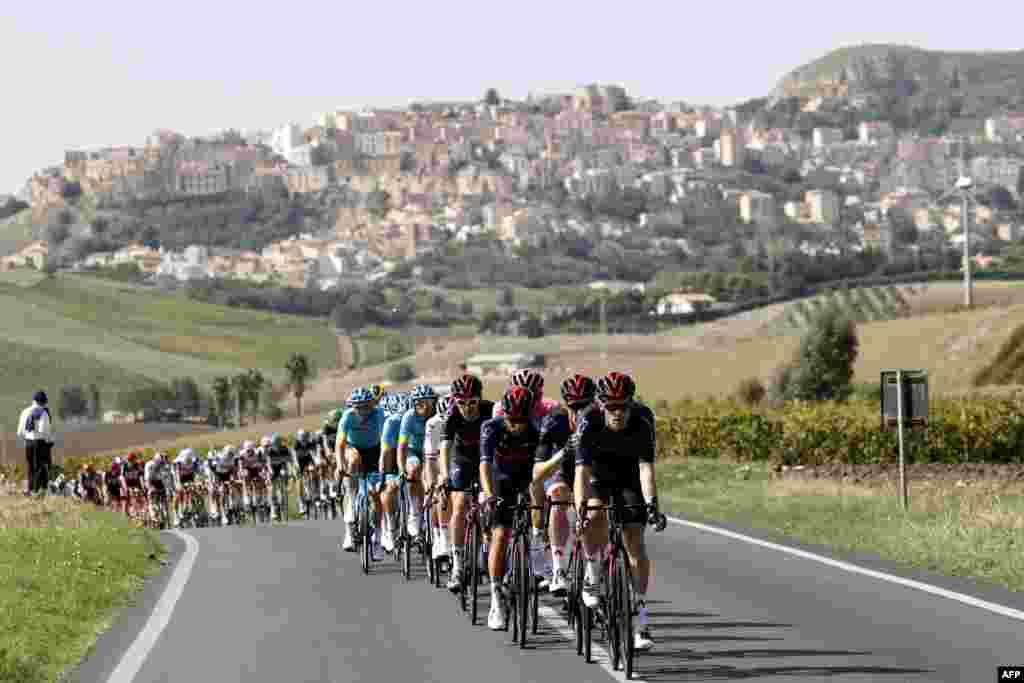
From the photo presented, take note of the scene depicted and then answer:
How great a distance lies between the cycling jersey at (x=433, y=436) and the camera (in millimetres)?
17406

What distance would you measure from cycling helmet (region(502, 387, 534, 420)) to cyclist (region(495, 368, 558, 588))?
0.05 meters

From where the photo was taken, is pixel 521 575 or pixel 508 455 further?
pixel 508 455

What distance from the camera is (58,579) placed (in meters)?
17.9

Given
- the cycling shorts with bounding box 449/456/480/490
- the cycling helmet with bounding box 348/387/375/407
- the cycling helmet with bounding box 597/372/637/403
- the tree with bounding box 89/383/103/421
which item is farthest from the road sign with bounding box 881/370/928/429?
the tree with bounding box 89/383/103/421

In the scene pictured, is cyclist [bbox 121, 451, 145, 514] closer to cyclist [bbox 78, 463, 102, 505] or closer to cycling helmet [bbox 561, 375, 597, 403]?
cyclist [bbox 78, 463, 102, 505]

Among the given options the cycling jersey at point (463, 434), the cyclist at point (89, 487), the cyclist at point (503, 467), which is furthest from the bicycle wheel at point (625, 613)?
the cyclist at point (89, 487)

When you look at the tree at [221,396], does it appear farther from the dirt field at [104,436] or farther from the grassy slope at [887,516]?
the grassy slope at [887,516]

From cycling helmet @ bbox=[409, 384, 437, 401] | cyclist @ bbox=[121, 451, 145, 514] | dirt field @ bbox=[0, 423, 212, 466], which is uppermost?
cycling helmet @ bbox=[409, 384, 437, 401]

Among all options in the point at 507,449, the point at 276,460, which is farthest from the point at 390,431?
the point at 276,460

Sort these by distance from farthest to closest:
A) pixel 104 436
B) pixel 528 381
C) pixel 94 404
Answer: pixel 94 404, pixel 104 436, pixel 528 381

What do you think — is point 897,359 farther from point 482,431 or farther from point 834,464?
point 482,431

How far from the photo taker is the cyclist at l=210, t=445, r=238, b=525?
41.8 metres

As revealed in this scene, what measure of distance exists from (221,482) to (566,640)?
96.2ft

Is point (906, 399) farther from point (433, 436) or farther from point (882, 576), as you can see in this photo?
point (433, 436)
